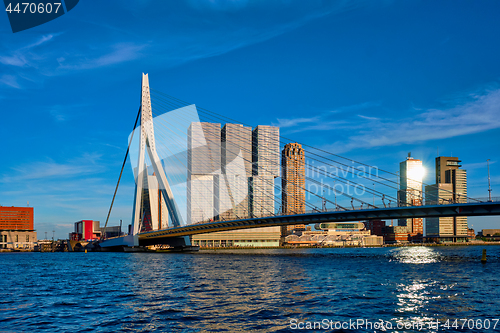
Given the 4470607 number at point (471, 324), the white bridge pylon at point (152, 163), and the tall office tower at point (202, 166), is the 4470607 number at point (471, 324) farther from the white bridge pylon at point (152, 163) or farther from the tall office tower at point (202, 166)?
the tall office tower at point (202, 166)

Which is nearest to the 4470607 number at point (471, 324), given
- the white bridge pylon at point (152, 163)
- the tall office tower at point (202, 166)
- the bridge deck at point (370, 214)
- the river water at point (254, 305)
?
the river water at point (254, 305)

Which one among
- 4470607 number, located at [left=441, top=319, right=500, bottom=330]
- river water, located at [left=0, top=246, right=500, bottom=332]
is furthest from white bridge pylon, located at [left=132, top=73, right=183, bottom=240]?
4470607 number, located at [left=441, top=319, right=500, bottom=330]

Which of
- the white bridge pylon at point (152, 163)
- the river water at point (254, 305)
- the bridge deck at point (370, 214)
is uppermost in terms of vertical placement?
the white bridge pylon at point (152, 163)

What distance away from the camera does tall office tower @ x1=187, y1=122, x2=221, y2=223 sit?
17162 cm

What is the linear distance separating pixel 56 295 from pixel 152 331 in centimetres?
1387

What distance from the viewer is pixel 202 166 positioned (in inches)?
6890

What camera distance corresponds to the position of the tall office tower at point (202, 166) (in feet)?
563

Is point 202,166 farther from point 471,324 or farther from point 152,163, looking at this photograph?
point 471,324

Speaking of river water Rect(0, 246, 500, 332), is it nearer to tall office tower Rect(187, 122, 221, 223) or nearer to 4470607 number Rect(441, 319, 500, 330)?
4470607 number Rect(441, 319, 500, 330)

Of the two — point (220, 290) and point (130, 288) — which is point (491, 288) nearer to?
point (220, 290)

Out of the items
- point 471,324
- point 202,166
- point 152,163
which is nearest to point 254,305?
point 471,324

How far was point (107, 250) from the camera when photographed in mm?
131625

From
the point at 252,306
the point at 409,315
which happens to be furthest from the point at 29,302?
the point at 409,315

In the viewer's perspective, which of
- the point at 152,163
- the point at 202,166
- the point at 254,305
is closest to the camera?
the point at 254,305
